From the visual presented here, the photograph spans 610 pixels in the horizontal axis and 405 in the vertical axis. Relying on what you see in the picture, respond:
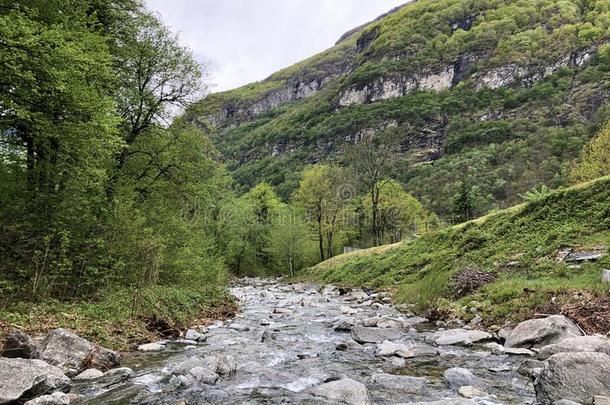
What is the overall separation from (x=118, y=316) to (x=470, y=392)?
28.8ft

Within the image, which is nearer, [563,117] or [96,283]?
[96,283]

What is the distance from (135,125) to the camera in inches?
770

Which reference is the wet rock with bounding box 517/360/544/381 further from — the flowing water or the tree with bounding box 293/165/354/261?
the tree with bounding box 293/165/354/261

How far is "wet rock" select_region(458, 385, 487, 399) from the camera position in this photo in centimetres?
609

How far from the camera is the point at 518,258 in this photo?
51.7ft

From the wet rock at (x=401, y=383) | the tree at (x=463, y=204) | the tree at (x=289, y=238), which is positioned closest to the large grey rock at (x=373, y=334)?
the wet rock at (x=401, y=383)

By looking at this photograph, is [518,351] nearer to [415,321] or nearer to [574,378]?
[574,378]

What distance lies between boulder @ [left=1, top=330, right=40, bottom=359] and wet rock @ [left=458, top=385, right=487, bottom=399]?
23.8 feet

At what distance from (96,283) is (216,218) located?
96.7 feet

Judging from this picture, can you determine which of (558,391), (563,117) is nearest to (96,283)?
(558,391)

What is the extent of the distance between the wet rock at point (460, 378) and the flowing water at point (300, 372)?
87mm

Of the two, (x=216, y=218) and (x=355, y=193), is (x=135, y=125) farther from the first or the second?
(x=355, y=193)

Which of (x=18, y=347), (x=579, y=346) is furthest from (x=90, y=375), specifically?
(x=579, y=346)

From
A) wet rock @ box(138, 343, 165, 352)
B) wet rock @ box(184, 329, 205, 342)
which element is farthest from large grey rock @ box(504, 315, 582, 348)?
wet rock @ box(138, 343, 165, 352)
